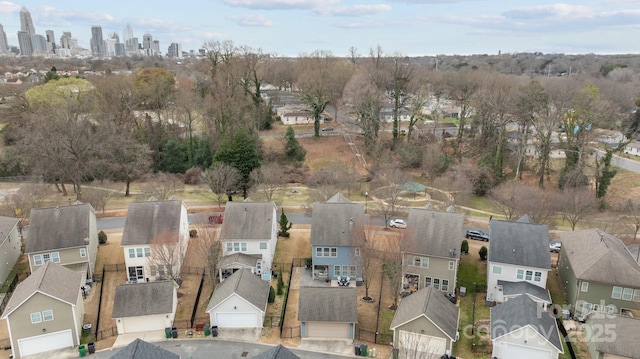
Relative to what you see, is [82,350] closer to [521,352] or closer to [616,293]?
[521,352]

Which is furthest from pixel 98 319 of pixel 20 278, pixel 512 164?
pixel 512 164

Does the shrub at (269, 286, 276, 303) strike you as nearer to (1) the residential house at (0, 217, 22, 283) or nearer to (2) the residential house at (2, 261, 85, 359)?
(2) the residential house at (2, 261, 85, 359)

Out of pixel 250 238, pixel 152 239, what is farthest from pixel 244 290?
pixel 152 239

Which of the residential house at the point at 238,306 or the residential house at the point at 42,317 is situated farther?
the residential house at the point at 238,306

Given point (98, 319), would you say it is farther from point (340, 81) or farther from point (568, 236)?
point (340, 81)

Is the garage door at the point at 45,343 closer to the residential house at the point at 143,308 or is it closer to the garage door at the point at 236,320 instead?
the residential house at the point at 143,308

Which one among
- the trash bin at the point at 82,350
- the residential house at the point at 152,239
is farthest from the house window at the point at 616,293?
the trash bin at the point at 82,350
